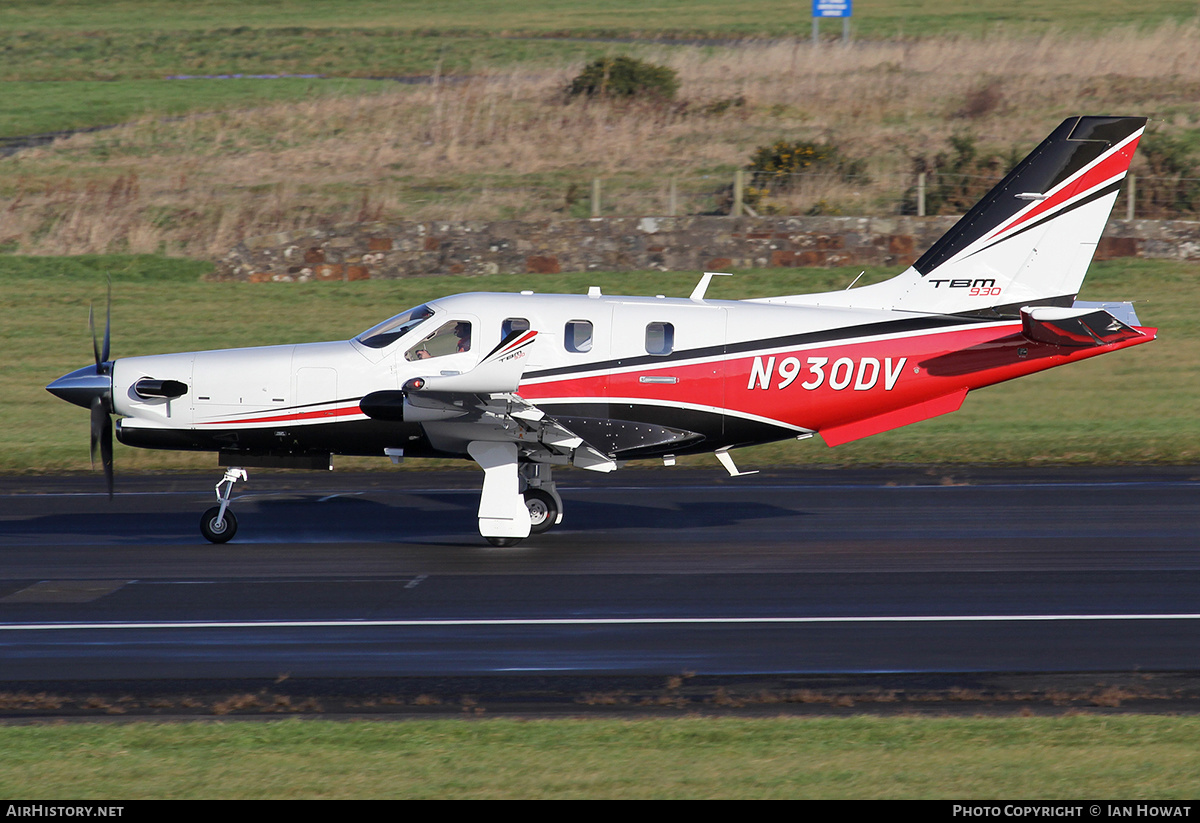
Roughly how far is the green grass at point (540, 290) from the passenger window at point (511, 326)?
6.73m

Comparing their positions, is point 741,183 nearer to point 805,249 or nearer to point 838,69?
point 805,249

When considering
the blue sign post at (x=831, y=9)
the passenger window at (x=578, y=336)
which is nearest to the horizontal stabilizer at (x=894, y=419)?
the passenger window at (x=578, y=336)

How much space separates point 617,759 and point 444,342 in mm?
7850

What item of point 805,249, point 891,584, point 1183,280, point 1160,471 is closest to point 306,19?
point 805,249

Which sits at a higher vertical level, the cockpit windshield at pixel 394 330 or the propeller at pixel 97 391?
the cockpit windshield at pixel 394 330

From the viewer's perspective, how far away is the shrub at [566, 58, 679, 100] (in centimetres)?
4366

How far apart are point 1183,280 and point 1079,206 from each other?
16.4 metres

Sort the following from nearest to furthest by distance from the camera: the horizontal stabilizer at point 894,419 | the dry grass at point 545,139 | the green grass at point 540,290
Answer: the horizontal stabilizer at point 894,419, the green grass at point 540,290, the dry grass at point 545,139

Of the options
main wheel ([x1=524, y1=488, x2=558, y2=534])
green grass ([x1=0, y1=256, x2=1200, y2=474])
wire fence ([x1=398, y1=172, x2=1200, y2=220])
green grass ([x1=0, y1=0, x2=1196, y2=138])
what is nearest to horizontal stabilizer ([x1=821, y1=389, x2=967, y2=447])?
main wheel ([x1=524, y1=488, x2=558, y2=534])

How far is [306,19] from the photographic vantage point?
74062 mm

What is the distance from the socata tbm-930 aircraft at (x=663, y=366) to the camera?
50.3 ft

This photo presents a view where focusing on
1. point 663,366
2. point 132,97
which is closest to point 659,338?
point 663,366

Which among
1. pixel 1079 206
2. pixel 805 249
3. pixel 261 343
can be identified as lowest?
pixel 261 343

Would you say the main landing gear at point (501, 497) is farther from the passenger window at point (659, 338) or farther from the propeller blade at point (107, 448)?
the propeller blade at point (107, 448)
